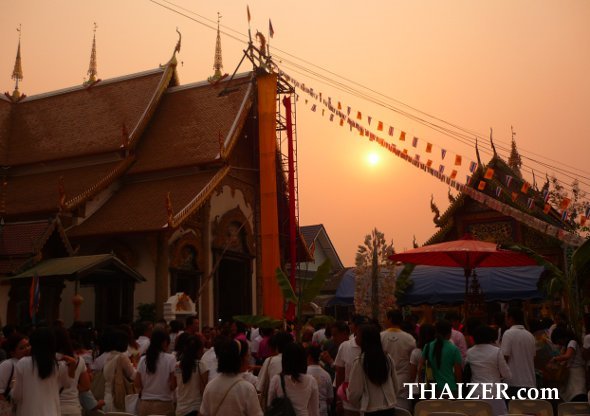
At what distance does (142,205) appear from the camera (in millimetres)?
18297

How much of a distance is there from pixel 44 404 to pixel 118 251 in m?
13.1

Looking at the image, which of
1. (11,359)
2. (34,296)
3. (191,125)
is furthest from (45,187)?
(11,359)

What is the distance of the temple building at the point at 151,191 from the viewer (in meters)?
17.0

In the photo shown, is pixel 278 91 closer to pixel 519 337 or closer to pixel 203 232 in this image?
pixel 203 232

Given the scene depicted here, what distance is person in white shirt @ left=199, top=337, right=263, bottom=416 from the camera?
168 inches

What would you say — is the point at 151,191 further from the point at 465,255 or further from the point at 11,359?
the point at 11,359

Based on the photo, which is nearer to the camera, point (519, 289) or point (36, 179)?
point (519, 289)

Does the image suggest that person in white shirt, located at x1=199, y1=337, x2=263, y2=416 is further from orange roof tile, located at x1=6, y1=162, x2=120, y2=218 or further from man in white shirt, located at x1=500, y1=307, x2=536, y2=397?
orange roof tile, located at x1=6, y1=162, x2=120, y2=218

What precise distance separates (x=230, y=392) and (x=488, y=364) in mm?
2773

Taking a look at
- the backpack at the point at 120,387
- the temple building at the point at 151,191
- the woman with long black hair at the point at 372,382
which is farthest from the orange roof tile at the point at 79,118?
the woman with long black hair at the point at 372,382

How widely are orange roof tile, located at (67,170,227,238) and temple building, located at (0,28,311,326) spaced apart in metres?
0.05

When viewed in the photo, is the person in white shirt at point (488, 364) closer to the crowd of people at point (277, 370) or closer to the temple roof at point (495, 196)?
the crowd of people at point (277, 370)

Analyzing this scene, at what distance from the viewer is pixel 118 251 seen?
57.9 ft

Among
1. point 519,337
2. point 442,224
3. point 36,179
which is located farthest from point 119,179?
point 519,337
